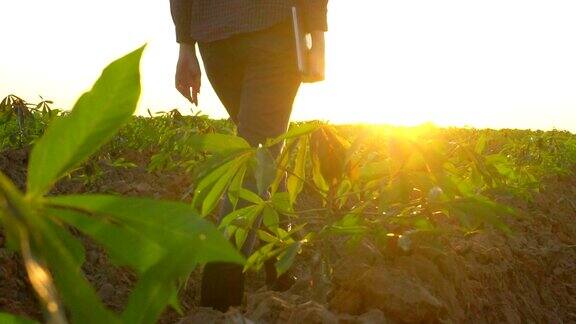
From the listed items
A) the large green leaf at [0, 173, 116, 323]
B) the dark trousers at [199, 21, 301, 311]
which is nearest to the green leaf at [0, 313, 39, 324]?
the large green leaf at [0, 173, 116, 323]

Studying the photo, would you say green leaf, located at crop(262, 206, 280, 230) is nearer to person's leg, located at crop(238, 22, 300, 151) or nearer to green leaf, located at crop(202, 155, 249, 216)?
green leaf, located at crop(202, 155, 249, 216)

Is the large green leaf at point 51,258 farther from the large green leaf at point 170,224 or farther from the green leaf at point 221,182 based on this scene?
the green leaf at point 221,182

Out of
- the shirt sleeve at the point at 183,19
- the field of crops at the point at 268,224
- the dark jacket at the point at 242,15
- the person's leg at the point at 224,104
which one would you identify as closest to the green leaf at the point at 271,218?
the field of crops at the point at 268,224

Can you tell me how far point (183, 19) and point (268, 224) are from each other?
1500mm

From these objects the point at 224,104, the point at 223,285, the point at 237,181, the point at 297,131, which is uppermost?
the point at 224,104

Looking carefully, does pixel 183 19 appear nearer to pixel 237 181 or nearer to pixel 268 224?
pixel 268 224

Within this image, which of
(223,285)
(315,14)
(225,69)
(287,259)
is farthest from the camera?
(225,69)

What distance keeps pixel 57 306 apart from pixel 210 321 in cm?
151

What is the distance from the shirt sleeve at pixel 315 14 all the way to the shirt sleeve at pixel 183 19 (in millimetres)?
612

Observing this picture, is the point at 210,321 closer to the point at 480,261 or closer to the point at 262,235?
the point at 262,235

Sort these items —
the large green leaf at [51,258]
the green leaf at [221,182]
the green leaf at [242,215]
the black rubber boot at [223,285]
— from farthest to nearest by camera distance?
the black rubber boot at [223,285] → the green leaf at [242,215] → the green leaf at [221,182] → the large green leaf at [51,258]

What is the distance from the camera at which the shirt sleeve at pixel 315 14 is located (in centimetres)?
257

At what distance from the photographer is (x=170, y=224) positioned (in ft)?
1.07

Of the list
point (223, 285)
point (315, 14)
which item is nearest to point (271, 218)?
point (223, 285)
